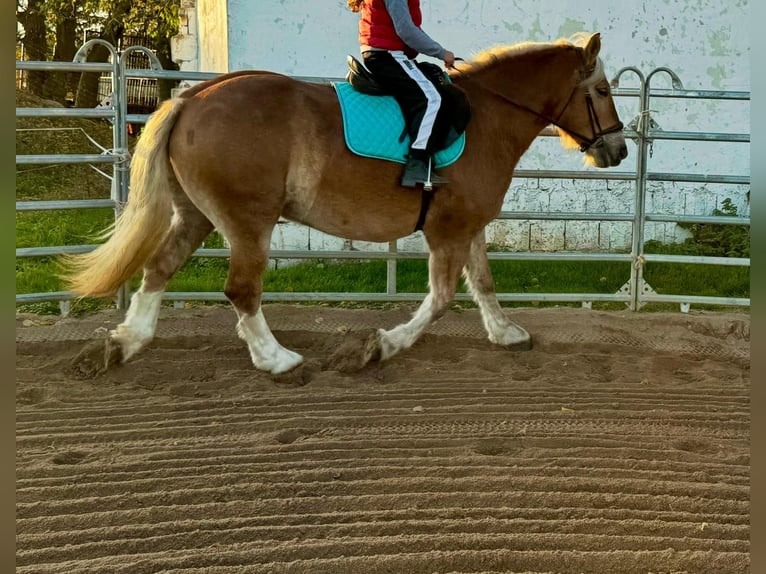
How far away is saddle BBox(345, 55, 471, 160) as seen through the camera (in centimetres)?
482

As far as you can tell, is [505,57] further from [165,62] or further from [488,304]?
[165,62]

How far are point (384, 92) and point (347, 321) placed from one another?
2054 mm

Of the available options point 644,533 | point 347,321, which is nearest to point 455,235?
point 347,321

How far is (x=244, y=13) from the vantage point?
8.31 meters

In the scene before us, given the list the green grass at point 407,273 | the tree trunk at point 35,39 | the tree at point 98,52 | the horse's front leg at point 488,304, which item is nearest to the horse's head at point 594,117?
the horse's front leg at point 488,304

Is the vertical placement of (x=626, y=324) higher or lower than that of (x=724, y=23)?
lower

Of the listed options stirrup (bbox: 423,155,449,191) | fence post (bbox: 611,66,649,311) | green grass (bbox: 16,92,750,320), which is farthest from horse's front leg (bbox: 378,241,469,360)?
fence post (bbox: 611,66,649,311)

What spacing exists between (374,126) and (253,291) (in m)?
1.27

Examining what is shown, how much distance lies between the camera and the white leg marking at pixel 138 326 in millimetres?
4943

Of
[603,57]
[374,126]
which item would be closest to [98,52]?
[603,57]

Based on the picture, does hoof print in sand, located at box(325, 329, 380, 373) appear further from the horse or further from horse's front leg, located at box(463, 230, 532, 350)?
horse's front leg, located at box(463, 230, 532, 350)

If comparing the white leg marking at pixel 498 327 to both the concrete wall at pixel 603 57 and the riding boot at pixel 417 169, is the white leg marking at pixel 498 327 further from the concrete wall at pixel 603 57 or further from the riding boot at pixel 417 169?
the concrete wall at pixel 603 57

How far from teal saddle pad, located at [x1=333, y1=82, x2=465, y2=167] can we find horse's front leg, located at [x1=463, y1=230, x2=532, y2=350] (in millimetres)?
1148

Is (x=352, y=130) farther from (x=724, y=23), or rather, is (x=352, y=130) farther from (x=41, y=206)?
(x=724, y=23)
